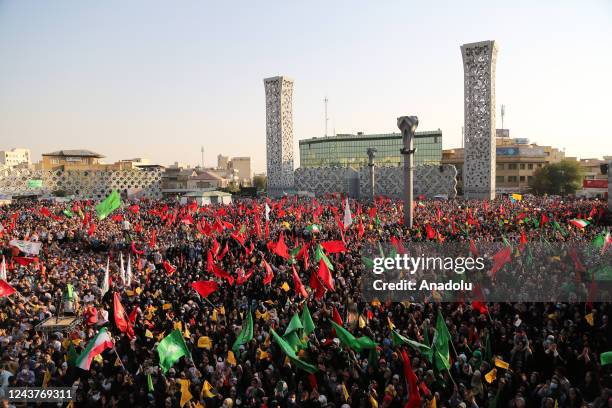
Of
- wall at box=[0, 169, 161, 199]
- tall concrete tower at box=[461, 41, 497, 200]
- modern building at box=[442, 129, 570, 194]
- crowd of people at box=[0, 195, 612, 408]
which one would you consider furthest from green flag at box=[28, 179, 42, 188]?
modern building at box=[442, 129, 570, 194]

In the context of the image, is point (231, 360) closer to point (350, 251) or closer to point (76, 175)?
point (350, 251)

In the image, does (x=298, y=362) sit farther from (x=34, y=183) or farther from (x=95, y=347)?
(x=34, y=183)

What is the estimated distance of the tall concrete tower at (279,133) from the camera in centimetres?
5594

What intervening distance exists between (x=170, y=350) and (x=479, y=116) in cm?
4032

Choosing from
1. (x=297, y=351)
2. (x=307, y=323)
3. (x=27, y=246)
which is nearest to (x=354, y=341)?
(x=297, y=351)

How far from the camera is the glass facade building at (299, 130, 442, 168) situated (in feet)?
263

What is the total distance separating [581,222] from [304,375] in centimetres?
1752

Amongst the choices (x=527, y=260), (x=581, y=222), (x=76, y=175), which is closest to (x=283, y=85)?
(x=76, y=175)

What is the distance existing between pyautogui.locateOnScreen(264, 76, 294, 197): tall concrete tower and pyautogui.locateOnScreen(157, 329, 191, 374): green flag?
48.2 m

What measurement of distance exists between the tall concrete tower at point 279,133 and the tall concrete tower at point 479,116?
2035cm

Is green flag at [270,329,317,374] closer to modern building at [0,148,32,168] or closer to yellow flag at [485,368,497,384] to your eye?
yellow flag at [485,368,497,384]

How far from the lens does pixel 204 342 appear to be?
9.95 meters

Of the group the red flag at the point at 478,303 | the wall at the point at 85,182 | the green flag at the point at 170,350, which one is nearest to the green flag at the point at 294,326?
the green flag at the point at 170,350

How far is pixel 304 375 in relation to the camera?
29.1ft
